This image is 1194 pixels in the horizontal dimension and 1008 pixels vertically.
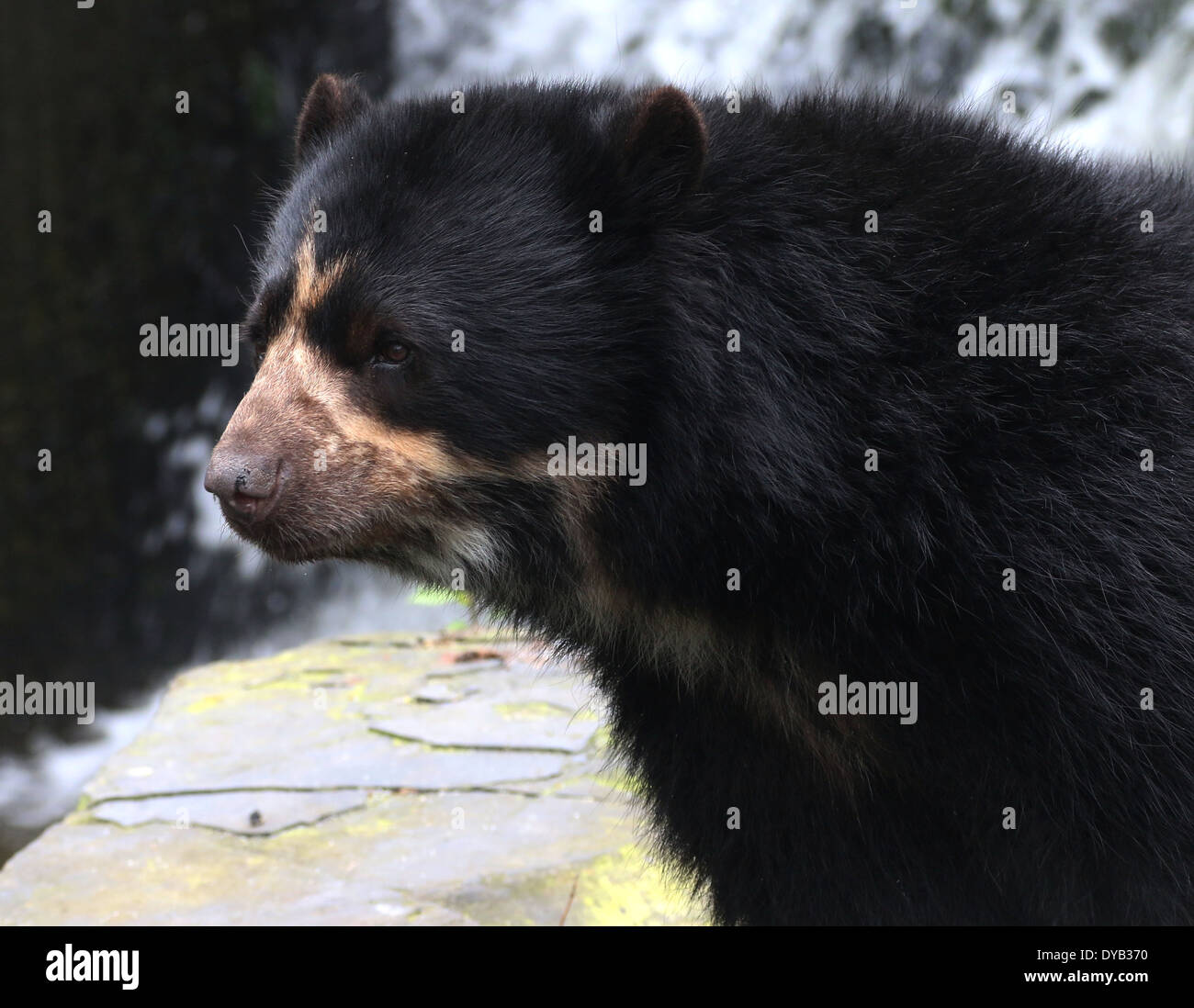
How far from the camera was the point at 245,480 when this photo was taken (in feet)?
8.36

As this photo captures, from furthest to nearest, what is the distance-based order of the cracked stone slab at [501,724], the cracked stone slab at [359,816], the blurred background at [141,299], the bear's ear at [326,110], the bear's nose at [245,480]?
the blurred background at [141,299], the cracked stone slab at [501,724], the cracked stone slab at [359,816], the bear's ear at [326,110], the bear's nose at [245,480]

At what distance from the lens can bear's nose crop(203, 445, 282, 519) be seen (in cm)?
254

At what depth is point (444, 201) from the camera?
2695 millimetres

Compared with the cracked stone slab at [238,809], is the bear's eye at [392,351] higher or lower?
higher

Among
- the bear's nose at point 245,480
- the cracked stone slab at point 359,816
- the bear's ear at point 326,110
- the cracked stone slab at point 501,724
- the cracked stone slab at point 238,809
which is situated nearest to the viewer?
the bear's nose at point 245,480

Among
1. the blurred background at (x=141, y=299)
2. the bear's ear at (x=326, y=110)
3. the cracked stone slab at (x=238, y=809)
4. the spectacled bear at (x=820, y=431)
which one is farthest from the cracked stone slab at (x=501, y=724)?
the blurred background at (x=141, y=299)

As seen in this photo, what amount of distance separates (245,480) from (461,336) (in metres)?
0.49

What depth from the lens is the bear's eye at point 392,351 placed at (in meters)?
2.61

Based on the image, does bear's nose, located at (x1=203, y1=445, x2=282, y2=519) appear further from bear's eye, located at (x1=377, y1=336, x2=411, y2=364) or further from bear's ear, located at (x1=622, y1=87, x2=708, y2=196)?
bear's ear, located at (x1=622, y1=87, x2=708, y2=196)

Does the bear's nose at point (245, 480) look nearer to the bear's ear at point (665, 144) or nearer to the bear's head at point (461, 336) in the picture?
the bear's head at point (461, 336)

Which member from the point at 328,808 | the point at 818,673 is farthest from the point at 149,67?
the point at 818,673

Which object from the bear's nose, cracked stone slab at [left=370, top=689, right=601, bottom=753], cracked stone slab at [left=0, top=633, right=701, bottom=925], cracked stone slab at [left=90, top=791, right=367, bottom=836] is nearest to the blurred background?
cracked stone slab at [left=0, top=633, right=701, bottom=925]

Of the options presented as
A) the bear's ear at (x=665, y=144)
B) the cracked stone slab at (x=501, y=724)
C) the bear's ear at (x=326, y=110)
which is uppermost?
the bear's ear at (x=326, y=110)

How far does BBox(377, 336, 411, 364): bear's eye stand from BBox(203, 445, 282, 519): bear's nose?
0.92ft
